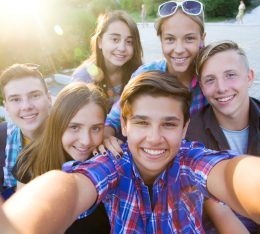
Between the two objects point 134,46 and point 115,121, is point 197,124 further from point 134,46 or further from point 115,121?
point 134,46

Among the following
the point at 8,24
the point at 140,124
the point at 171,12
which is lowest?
the point at 140,124

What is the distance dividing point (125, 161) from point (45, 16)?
732 centimetres

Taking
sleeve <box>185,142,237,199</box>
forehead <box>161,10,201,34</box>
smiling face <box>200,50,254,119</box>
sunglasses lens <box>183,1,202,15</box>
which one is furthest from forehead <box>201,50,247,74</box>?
sleeve <box>185,142,237,199</box>

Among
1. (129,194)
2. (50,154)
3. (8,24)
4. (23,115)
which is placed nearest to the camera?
(129,194)

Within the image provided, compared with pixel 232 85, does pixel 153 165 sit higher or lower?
lower

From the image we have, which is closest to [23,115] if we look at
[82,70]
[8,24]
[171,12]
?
[82,70]

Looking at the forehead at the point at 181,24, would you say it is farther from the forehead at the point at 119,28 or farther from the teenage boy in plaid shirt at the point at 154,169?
the teenage boy in plaid shirt at the point at 154,169

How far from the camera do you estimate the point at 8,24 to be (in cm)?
775

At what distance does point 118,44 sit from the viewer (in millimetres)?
Result: 3787

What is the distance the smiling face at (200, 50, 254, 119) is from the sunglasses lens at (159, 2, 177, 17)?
66 cm

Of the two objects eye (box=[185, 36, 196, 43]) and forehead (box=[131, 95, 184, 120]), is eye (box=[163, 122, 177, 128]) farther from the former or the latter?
eye (box=[185, 36, 196, 43])

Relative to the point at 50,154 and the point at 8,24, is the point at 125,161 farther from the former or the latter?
the point at 8,24

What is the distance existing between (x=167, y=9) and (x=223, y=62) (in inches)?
31.9

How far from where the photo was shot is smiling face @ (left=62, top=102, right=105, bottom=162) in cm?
256
